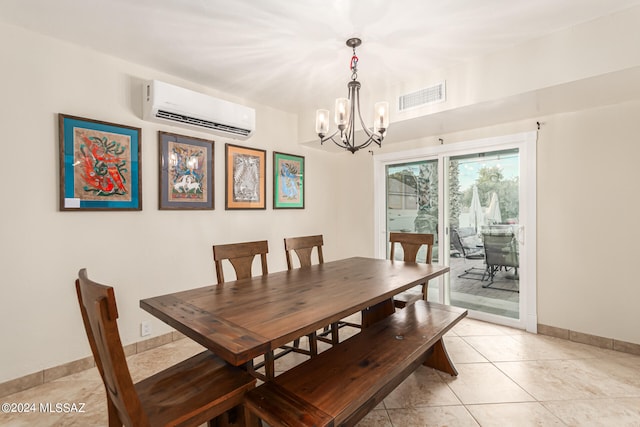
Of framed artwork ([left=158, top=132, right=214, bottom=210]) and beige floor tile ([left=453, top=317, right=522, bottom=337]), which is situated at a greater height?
framed artwork ([left=158, top=132, right=214, bottom=210])

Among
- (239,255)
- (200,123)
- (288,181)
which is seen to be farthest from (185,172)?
(288,181)

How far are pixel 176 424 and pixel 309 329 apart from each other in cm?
61

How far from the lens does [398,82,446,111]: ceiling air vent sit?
2.83m

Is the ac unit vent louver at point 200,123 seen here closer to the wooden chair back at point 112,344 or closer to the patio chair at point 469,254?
the wooden chair back at point 112,344

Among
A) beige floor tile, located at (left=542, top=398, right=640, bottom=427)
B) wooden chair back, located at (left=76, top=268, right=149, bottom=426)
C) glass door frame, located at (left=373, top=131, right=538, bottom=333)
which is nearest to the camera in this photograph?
wooden chair back, located at (left=76, top=268, right=149, bottom=426)

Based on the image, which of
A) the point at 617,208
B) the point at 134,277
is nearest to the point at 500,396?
the point at 617,208

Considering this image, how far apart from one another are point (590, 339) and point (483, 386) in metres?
1.45

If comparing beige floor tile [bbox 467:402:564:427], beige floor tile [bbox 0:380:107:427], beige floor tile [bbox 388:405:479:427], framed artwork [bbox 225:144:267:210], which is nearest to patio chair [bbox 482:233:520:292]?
beige floor tile [bbox 467:402:564:427]

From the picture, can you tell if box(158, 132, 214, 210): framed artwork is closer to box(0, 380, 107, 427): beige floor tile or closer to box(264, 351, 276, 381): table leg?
box(0, 380, 107, 427): beige floor tile

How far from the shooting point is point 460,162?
12.0 ft

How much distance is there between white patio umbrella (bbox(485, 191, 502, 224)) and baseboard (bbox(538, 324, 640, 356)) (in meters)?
1.14

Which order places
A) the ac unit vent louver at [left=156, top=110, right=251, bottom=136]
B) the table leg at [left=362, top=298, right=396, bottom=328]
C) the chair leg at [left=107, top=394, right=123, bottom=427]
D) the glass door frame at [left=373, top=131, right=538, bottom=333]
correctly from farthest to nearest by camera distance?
the glass door frame at [left=373, top=131, right=538, bottom=333] → the ac unit vent louver at [left=156, top=110, right=251, bottom=136] → the table leg at [left=362, top=298, right=396, bottom=328] → the chair leg at [left=107, top=394, right=123, bottom=427]

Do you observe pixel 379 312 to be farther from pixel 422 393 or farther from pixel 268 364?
pixel 268 364

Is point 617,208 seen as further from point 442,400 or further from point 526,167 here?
point 442,400
